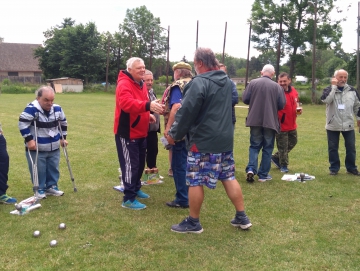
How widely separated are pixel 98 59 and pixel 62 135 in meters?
50.7

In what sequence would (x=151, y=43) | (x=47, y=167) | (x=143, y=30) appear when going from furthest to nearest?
1. (x=143, y=30)
2. (x=151, y=43)
3. (x=47, y=167)

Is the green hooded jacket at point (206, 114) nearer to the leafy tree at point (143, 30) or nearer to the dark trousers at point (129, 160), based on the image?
the dark trousers at point (129, 160)

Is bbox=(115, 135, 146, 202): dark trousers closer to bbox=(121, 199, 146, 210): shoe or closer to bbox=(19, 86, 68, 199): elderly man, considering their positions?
bbox=(121, 199, 146, 210): shoe

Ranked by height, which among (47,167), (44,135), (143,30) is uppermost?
(143,30)

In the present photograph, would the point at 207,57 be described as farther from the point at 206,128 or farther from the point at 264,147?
the point at 264,147

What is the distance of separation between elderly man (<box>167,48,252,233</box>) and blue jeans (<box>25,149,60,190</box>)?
231 cm

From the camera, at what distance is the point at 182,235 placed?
434 cm

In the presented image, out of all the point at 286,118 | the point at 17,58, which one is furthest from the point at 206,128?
the point at 17,58

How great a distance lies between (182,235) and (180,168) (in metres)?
1.17

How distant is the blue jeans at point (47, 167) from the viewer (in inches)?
220

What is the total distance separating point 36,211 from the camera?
16.8ft

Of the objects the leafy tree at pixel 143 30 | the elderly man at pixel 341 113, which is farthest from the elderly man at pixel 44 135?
the leafy tree at pixel 143 30

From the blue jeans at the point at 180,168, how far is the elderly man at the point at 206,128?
90 centimetres

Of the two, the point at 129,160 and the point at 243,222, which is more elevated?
the point at 129,160
